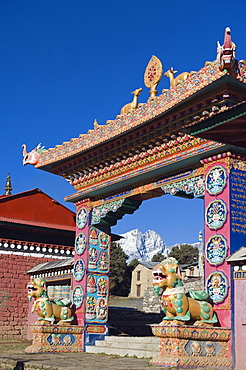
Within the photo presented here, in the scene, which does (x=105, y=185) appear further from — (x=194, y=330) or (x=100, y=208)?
(x=194, y=330)

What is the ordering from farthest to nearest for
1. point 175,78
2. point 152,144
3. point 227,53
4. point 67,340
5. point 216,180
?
1. point 67,340
2. point 152,144
3. point 175,78
4. point 216,180
5. point 227,53

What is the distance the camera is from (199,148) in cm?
1002

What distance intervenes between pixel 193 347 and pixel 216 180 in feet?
9.53

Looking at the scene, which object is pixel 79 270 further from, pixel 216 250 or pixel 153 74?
pixel 153 74

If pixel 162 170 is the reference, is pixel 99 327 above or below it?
below

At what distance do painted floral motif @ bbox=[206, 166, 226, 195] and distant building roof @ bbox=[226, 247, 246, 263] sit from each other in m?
1.10

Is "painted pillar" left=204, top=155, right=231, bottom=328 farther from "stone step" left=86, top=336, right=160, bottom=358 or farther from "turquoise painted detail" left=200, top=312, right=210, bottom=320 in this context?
"stone step" left=86, top=336, right=160, bottom=358

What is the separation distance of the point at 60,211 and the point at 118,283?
105ft

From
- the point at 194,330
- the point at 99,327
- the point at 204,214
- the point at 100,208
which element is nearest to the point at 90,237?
the point at 100,208

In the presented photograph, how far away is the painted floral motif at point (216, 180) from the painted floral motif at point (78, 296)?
4774mm

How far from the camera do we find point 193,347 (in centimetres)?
849

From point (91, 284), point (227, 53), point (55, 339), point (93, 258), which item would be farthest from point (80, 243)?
point (227, 53)

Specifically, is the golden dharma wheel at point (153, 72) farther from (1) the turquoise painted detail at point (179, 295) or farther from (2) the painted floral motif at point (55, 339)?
(2) the painted floral motif at point (55, 339)

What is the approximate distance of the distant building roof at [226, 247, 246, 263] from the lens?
8.83 m
